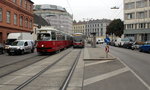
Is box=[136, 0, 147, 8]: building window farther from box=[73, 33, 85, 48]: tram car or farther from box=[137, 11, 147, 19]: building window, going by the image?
box=[73, 33, 85, 48]: tram car

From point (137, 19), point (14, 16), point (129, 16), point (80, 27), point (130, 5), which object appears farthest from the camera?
point (80, 27)

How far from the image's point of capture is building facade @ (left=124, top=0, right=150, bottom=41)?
197 feet

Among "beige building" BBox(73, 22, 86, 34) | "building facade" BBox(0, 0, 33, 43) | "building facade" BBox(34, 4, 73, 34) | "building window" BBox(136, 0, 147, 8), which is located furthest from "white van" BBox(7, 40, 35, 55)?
"beige building" BBox(73, 22, 86, 34)

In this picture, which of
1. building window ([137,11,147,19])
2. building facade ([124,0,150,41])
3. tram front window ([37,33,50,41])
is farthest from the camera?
building window ([137,11,147,19])

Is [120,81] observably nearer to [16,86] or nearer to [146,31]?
[16,86]

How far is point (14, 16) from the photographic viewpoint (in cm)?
3991

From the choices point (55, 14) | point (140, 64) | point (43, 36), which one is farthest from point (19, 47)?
point (55, 14)


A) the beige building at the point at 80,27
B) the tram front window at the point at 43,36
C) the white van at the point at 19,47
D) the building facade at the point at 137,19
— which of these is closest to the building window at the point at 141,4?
the building facade at the point at 137,19

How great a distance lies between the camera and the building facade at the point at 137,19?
60.2m

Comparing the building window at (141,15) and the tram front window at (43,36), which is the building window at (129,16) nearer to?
the building window at (141,15)

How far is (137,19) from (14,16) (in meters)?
37.8

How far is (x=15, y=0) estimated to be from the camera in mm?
39625

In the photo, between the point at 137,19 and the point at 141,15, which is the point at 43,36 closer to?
the point at 141,15

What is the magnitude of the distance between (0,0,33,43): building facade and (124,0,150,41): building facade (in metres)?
31.5
